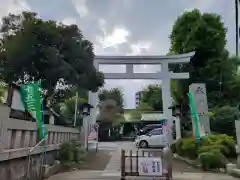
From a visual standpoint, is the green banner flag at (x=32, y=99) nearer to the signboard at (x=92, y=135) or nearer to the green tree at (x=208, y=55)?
the signboard at (x=92, y=135)

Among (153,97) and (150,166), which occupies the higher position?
(153,97)

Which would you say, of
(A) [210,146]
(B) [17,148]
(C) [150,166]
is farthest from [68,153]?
(A) [210,146]

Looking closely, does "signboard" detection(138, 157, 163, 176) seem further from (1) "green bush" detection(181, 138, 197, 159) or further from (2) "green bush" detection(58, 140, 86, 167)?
(1) "green bush" detection(181, 138, 197, 159)

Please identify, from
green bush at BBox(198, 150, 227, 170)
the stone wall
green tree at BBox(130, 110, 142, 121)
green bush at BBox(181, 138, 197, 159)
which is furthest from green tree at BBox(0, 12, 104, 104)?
green tree at BBox(130, 110, 142, 121)

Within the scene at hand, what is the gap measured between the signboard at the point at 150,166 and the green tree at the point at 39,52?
7.28 m

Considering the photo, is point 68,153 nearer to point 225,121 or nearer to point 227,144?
point 227,144

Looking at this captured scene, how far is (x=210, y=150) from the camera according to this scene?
474 inches

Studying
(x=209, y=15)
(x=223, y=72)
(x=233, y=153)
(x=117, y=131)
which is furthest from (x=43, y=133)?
(x=117, y=131)

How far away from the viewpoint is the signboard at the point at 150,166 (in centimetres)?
822

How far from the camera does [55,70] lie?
1381cm

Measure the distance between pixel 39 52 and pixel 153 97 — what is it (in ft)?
111

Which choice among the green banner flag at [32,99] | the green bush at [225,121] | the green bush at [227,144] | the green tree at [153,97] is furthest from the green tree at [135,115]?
the green banner flag at [32,99]

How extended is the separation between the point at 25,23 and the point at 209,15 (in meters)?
20.0

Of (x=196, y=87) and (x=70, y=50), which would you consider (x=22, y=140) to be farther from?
(x=196, y=87)
